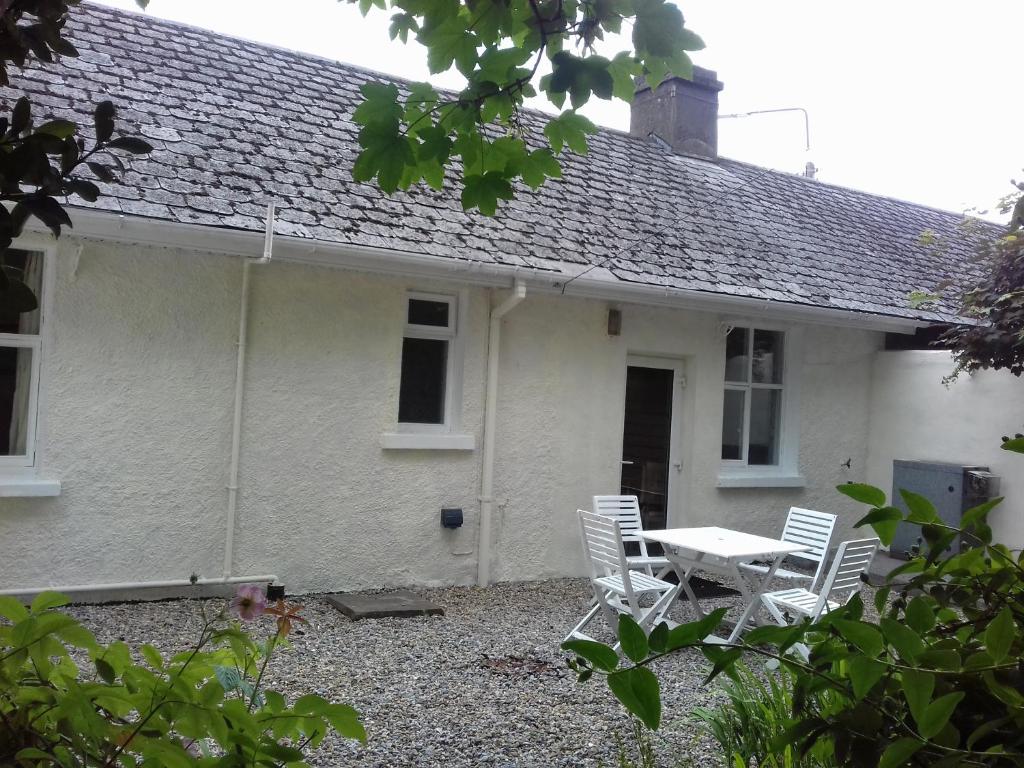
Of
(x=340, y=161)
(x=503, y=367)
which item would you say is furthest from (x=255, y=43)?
(x=503, y=367)

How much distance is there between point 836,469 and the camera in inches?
484

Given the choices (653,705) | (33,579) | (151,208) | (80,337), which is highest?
(151,208)

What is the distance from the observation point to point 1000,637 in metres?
1.38

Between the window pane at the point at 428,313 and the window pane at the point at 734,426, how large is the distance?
395cm

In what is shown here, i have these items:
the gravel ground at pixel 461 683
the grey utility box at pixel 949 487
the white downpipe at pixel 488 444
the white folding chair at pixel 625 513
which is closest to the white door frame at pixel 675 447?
the white folding chair at pixel 625 513

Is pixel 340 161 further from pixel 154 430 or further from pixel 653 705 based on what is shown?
pixel 653 705

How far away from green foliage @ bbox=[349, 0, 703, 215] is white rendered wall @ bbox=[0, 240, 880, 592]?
18.5ft

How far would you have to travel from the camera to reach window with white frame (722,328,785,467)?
1163cm

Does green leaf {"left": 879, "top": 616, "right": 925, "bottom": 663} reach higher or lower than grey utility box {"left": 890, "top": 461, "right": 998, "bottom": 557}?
higher

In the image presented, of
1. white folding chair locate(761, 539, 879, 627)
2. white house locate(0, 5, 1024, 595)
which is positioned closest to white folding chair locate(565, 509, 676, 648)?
white folding chair locate(761, 539, 879, 627)

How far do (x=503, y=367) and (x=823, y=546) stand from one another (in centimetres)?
347

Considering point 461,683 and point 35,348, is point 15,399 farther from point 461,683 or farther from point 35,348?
point 461,683

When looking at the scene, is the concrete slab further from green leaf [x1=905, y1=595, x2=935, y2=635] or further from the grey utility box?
green leaf [x1=905, y1=595, x2=935, y2=635]

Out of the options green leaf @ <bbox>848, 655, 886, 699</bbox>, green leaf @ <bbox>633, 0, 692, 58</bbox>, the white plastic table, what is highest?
green leaf @ <bbox>633, 0, 692, 58</bbox>
